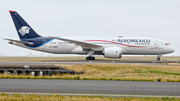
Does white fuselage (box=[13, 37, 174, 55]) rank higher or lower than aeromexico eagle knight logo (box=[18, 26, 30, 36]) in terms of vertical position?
lower

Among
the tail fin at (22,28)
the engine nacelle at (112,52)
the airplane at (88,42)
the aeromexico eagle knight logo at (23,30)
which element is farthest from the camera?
the aeromexico eagle knight logo at (23,30)

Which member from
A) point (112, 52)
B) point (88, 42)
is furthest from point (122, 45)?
point (88, 42)

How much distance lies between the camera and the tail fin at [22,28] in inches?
1409

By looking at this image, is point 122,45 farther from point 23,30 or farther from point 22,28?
point 22,28

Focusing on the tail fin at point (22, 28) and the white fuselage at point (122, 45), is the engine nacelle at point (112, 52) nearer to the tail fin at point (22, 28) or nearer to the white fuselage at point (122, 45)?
the white fuselage at point (122, 45)

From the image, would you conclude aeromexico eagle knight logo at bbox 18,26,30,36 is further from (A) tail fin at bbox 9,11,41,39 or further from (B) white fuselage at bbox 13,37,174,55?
(B) white fuselage at bbox 13,37,174,55

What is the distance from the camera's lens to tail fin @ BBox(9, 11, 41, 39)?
35781 millimetres

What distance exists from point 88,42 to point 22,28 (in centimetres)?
1248

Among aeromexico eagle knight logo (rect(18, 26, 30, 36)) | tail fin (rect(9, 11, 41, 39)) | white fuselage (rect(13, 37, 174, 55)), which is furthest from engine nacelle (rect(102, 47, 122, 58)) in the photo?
aeromexico eagle knight logo (rect(18, 26, 30, 36))

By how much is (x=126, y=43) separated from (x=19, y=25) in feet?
65.3

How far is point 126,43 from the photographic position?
116 feet

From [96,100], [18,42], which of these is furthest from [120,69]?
[18,42]

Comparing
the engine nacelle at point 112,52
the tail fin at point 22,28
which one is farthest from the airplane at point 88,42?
the engine nacelle at point 112,52

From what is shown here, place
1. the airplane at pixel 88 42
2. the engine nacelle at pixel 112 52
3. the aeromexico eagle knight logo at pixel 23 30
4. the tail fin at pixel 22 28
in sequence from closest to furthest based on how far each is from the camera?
1. the engine nacelle at pixel 112 52
2. the airplane at pixel 88 42
3. the tail fin at pixel 22 28
4. the aeromexico eagle knight logo at pixel 23 30
